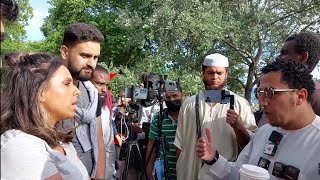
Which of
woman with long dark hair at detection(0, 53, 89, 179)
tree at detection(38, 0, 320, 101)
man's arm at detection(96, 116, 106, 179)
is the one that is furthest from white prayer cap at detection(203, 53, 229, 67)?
tree at detection(38, 0, 320, 101)

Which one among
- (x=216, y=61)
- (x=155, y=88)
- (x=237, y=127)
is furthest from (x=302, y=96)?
(x=155, y=88)

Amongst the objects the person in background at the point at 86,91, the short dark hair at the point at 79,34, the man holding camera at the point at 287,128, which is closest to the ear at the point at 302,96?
the man holding camera at the point at 287,128

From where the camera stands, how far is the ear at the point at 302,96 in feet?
6.57

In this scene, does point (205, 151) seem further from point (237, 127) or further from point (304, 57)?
point (304, 57)

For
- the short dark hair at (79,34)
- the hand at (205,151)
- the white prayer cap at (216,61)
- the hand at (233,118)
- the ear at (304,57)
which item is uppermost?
the short dark hair at (79,34)

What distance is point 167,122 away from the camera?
3.54 meters

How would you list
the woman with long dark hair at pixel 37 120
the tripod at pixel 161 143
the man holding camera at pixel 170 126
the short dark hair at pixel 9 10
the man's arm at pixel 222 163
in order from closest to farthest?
the short dark hair at pixel 9 10 < the woman with long dark hair at pixel 37 120 < the man's arm at pixel 222 163 < the tripod at pixel 161 143 < the man holding camera at pixel 170 126

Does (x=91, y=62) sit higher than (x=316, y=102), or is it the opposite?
(x=91, y=62)

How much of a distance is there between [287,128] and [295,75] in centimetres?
33

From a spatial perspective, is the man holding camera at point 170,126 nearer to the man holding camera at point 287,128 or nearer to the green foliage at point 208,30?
the man holding camera at point 287,128

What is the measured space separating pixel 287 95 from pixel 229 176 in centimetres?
67

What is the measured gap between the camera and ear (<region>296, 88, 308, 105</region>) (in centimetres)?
200

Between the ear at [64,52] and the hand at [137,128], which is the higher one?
the ear at [64,52]

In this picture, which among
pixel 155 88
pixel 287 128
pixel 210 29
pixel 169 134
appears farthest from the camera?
pixel 210 29
